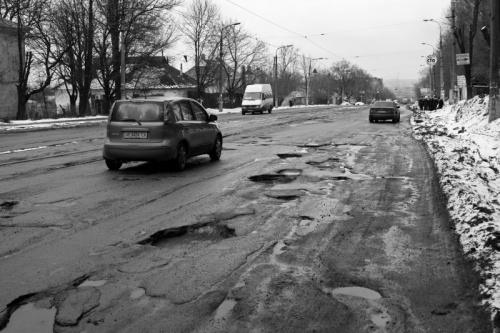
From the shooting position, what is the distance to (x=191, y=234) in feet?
19.1

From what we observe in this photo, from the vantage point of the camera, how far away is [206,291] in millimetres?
4086

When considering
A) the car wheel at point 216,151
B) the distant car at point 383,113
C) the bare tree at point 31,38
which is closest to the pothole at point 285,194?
the car wheel at point 216,151

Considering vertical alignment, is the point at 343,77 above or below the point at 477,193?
above

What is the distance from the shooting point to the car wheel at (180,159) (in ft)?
34.6

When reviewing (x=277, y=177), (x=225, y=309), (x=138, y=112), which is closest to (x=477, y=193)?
(x=277, y=177)

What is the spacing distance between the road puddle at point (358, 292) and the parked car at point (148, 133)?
669cm

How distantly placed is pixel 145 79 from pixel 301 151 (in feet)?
115

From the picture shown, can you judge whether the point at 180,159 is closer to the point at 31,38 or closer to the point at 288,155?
the point at 288,155

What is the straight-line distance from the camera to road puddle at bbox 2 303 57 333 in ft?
11.3

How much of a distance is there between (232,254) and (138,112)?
6.16 metres

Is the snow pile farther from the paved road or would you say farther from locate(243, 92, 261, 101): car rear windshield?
locate(243, 92, 261, 101): car rear windshield

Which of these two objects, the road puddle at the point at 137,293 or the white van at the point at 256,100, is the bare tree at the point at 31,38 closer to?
the white van at the point at 256,100

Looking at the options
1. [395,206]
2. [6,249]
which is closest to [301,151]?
[395,206]

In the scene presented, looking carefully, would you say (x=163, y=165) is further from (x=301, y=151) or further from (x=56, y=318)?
(x=56, y=318)
